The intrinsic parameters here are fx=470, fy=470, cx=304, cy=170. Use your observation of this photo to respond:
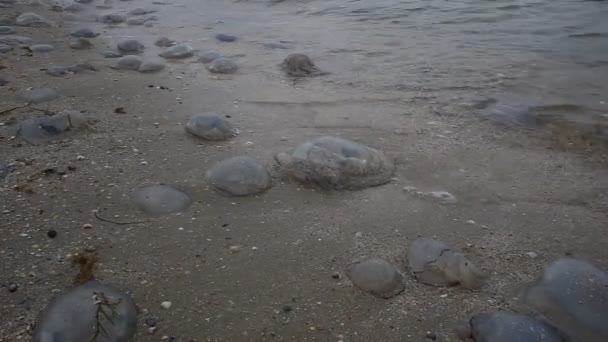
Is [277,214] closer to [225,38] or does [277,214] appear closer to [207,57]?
[207,57]

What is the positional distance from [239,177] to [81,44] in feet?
9.72

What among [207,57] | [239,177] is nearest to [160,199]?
[239,177]

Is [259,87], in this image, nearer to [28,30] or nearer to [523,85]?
[523,85]

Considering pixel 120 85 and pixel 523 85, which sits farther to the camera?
pixel 523 85

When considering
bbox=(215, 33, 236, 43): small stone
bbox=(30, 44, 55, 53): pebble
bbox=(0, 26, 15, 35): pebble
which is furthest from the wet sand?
bbox=(215, 33, 236, 43): small stone

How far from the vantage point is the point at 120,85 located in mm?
3332

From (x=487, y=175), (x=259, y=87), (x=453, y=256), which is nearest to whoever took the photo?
(x=453, y=256)

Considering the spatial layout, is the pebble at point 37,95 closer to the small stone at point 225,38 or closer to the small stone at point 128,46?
the small stone at point 128,46

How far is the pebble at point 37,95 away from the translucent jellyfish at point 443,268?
2.46 meters

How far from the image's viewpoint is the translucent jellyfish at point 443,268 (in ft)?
5.46

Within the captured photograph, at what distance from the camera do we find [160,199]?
6.65 feet

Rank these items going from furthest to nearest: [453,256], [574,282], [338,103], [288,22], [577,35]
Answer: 1. [288,22]
2. [577,35]
3. [338,103]
4. [453,256]
5. [574,282]

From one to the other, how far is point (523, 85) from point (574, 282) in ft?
7.92

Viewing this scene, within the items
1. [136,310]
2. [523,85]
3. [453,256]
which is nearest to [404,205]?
[453,256]
